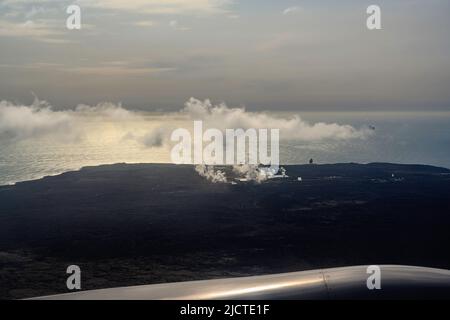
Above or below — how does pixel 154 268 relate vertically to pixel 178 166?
below

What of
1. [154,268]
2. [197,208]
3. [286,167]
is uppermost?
[286,167]

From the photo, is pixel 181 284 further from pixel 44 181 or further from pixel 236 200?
pixel 44 181

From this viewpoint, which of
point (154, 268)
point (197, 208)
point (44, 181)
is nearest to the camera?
point (154, 268)

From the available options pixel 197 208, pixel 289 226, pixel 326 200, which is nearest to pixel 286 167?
pixel 326 200
